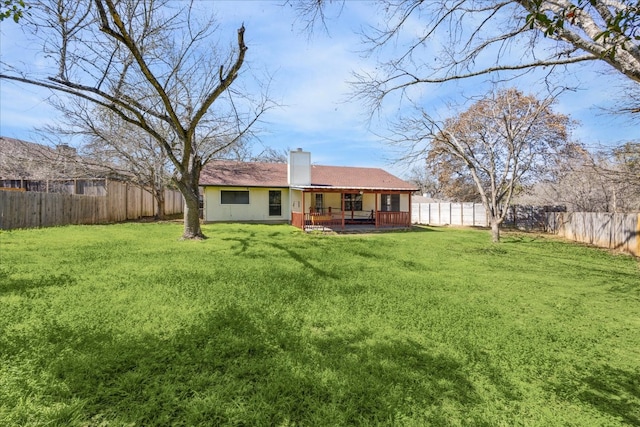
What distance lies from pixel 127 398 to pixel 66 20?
7.93 m

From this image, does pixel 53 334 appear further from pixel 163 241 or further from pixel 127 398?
pixel 163 241

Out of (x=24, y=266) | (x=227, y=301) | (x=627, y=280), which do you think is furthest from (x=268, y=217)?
(x=627, y=280)

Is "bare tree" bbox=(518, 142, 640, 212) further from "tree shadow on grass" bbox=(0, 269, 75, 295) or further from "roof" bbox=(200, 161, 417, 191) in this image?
"tree shadow on grass" bbox=(0, 269, 75, 295)

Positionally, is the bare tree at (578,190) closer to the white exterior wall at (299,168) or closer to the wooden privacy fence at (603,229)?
the wooden privacy fence at (603,229)

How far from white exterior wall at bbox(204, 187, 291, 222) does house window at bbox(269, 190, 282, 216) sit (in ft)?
0.65

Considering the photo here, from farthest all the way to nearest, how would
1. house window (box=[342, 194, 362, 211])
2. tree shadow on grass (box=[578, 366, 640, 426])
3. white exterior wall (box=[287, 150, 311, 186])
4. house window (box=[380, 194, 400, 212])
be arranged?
house window (box=[380, 194, 400, 212]), house window (box=[342, 194, 362, 211]), white exterior wall (box=[287, 150, 311, 186]), tree shadow on grass (box=[578, 366, 640, 426])

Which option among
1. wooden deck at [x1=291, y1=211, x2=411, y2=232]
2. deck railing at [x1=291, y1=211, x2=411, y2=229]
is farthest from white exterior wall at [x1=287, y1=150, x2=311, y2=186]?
deck railing at [x1=291, y1=211, x2=411, y2=229]

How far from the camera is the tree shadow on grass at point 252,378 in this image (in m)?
2.51

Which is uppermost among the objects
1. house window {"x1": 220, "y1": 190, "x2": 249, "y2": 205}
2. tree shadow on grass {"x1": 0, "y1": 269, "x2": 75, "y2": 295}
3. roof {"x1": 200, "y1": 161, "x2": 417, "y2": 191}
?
roof {"x1": 200, "y1": 161, "x2": 417, "y2": 191}

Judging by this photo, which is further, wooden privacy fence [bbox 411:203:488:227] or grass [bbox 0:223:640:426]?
wooden privacy fence [bbox 411:203:488:227]

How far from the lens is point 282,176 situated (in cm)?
2147

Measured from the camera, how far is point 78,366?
2.93 metres

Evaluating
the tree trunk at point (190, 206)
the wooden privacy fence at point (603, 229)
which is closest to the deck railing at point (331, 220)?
the tree trunk at point (190, 206)

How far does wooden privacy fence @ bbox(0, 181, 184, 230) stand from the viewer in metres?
12.1
